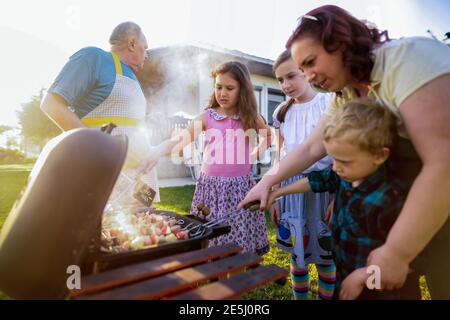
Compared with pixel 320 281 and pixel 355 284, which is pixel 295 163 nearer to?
pixel 355 284

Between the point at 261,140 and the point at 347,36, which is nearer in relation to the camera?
the point at 347,36

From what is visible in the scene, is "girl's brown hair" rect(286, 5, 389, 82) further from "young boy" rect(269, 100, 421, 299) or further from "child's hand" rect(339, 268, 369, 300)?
"child's hand" rect(339, 268, 369, 300)

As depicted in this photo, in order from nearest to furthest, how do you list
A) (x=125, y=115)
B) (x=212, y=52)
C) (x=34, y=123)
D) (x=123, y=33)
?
(x=125, y=115) → (x=123, y=33) → (x=212, y=52) → (x=34, y=123)

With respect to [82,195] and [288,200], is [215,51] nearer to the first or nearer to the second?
[288,200]

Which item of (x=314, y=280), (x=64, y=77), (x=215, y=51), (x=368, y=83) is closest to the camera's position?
(x=368, y=83)

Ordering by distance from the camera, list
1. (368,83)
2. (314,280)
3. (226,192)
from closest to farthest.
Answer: (368,83), (226,192), (314,280)

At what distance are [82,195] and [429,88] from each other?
126cm

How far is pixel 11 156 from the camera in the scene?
114 ft

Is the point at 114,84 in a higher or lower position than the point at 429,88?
higher

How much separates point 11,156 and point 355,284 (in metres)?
41.6

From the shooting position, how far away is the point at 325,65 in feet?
4.57

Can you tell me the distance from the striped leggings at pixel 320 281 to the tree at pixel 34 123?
32.2 metres

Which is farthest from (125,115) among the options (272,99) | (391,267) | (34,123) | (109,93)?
(34,123)

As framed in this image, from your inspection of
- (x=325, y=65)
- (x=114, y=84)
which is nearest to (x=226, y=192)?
(x=114, y=84)
